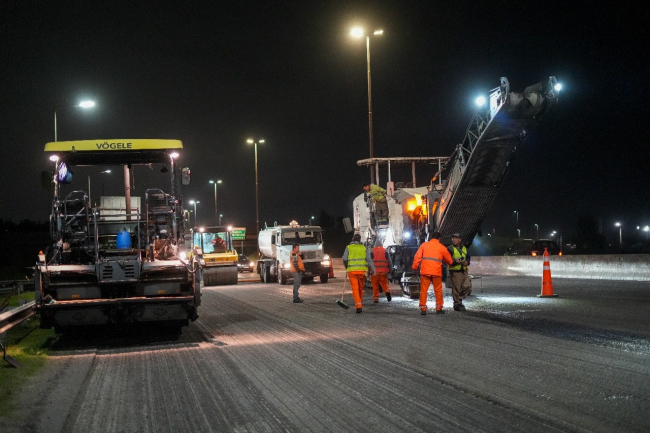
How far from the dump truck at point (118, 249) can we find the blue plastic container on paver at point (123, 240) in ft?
0.06

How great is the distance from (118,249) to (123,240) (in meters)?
0.18

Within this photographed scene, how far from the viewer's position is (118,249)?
12.1 m

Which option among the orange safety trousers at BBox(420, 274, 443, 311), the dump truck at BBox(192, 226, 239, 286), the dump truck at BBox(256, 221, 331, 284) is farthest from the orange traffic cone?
the dump truck at BBox(192, 226, 239, 286)

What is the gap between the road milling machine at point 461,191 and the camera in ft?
50.7

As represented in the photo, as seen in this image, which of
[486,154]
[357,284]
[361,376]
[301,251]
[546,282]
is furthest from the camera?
[301,251]

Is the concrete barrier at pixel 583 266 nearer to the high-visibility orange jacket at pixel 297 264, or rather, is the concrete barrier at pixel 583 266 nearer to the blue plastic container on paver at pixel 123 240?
the high-visibility orange jacket at pixel 297 264

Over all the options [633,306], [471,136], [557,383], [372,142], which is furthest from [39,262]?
[372,142]

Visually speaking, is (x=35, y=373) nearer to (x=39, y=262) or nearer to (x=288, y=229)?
(x=39, y=262)

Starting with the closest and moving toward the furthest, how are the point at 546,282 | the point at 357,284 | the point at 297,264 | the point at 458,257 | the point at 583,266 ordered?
the point at 357,284
the point at 458,257
the point at 546,282
the point at 297,264
the point at 583,266

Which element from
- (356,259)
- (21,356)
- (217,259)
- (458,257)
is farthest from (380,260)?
(217,259)

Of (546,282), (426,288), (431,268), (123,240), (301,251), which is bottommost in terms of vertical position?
(546,282)

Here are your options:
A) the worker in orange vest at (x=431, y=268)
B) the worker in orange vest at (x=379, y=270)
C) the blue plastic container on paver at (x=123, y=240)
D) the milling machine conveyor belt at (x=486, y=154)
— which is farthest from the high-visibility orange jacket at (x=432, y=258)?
the blue plastic container on paver at (x=123, y=240)

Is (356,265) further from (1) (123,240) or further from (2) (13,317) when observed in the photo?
(2) (13,317)

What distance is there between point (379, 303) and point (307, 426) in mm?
11840
